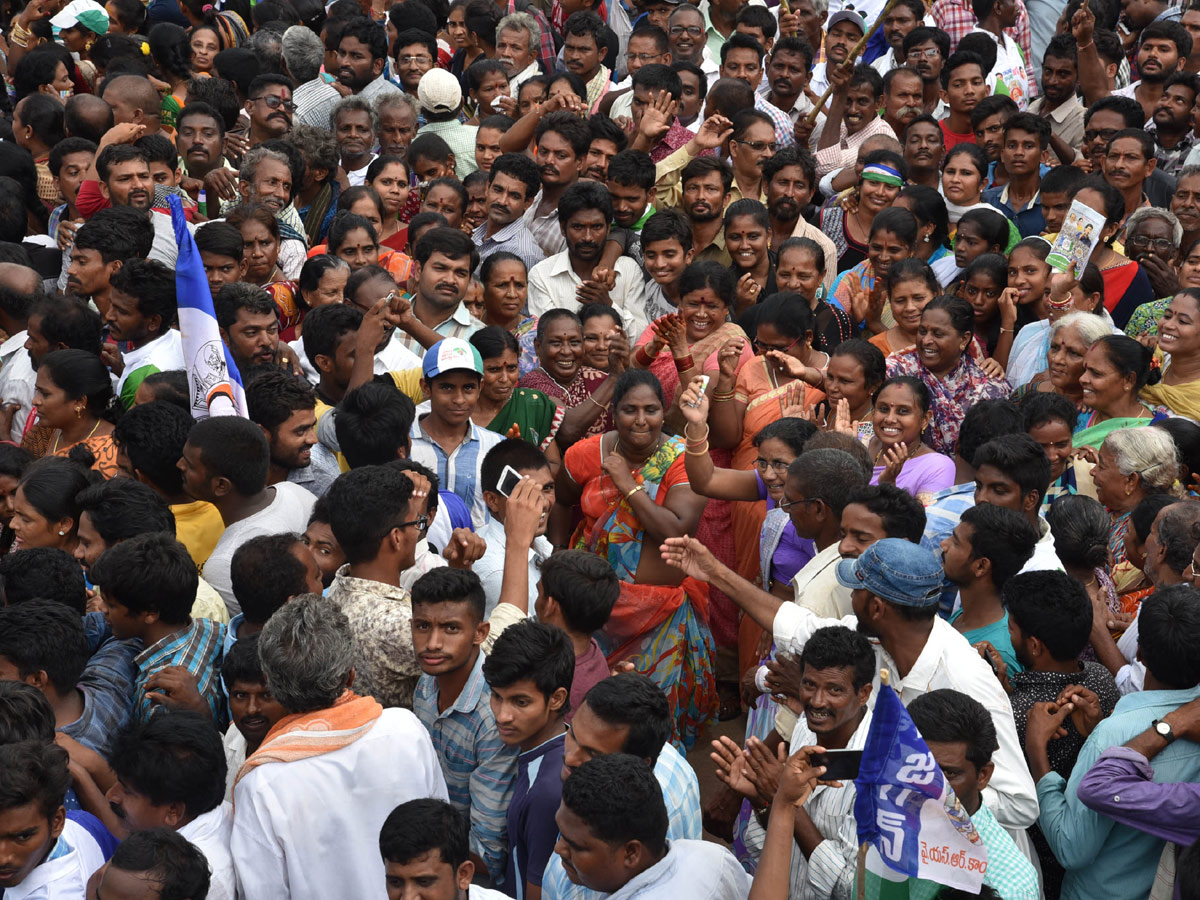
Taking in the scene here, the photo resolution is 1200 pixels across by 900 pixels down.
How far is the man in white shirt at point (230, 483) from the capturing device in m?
4.66

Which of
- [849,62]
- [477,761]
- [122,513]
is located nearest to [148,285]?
[122,513]

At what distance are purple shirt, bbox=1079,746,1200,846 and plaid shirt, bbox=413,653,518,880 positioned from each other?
5.32 feet

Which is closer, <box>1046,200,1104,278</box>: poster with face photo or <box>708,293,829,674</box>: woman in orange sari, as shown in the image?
<box>708,293,829,674</box>: woman in orange sari

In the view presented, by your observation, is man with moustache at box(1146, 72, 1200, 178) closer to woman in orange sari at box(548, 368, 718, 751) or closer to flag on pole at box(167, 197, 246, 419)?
woman in orange sari at box(548, 368, 718, 751)

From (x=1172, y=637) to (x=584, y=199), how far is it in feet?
14.2

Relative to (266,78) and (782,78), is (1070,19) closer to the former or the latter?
(782,78)

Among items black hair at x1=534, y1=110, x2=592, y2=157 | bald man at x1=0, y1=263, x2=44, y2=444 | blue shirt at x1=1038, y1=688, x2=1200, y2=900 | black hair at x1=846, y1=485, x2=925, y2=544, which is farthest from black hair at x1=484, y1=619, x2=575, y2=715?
black hair at x1=534, y1=110, x2=592, y2=157

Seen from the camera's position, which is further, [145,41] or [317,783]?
[145,41]

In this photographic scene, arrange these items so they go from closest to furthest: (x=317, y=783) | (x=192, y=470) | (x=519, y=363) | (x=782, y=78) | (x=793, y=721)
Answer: (x=317, y=783) → (x=793, y=721) → (x=192, y=470) → (x=519, y=363) → (x=782, y=78)

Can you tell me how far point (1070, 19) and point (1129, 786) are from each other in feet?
27.2

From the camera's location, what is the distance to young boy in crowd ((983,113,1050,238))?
813 cm

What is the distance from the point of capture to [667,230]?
7090 mm

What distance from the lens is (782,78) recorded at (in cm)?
995

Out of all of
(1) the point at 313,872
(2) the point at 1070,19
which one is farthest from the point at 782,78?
(1) the point at 313,872
